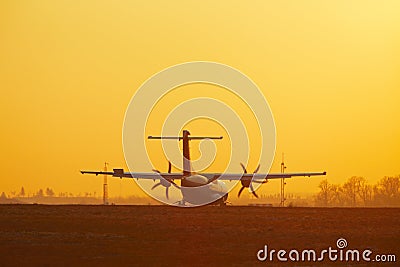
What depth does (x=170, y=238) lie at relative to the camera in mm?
47000

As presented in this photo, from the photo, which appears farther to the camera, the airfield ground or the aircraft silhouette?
the aircraft silhouette

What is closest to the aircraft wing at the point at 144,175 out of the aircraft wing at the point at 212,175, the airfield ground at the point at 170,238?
the aircraft wing at the point at 212,175

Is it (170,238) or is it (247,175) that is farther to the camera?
(247,175)

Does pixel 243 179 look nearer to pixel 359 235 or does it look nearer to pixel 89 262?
pixel 359 235

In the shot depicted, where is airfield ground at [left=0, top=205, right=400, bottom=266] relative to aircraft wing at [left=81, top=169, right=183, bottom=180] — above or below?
below

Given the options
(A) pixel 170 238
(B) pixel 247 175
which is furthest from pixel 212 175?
(A) pixel 170 238

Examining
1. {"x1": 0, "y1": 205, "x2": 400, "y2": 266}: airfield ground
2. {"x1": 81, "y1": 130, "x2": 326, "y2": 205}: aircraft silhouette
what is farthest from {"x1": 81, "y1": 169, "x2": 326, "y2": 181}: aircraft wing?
{"x1": 0, "y1": 205, "x2": 400, "y2": 266}: airfield ground

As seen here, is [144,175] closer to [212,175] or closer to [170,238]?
[212,175]

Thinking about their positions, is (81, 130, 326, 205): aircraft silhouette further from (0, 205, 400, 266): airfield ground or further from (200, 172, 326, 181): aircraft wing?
(0, 205, 400, 266): airfield ground

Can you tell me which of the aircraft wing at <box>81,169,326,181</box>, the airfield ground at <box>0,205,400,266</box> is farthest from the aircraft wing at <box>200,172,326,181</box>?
the airfield ground at <box>0,205,400,266</box>

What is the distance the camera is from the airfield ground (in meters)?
36.6

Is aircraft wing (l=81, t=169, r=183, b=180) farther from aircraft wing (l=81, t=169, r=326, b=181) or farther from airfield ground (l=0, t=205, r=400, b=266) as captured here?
airfield ground (l=0, t=205, r=400, b=266)

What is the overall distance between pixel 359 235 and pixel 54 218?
2376 centimetres

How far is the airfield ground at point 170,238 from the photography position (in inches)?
1442
